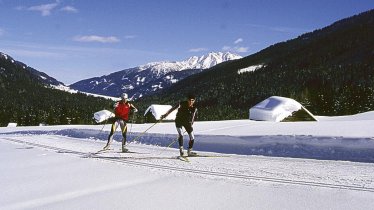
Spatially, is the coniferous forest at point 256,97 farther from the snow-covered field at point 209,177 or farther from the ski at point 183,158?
the ski at point 183,158

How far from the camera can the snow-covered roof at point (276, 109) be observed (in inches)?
1256

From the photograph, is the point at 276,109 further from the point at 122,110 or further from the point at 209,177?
the point at 209,177

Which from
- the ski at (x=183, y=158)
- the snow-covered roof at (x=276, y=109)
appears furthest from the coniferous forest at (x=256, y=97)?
the ski at (x=183, y=158)

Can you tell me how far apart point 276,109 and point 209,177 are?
23.4 meters

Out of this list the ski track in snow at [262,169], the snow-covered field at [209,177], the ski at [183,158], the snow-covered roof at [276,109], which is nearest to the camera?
the snow-covered field at [209,177]

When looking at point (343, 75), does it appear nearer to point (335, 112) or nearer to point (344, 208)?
point (335, 112)

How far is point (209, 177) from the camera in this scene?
32.2 ft

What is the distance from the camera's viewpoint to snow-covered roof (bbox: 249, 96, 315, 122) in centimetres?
3191

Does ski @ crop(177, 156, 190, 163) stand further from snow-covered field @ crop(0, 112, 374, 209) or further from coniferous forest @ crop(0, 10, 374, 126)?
coniferous forest @ crop(0, 10, 374, 126)

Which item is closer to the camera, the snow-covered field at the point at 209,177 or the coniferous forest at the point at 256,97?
the snow-covered field at the point at 209,177

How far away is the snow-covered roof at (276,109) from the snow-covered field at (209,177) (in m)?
16.1

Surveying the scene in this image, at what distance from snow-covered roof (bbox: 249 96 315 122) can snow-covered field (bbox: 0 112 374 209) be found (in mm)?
16149

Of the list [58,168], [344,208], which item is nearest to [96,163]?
[58,168]

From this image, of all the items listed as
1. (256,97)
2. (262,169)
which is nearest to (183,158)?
(262,169)
